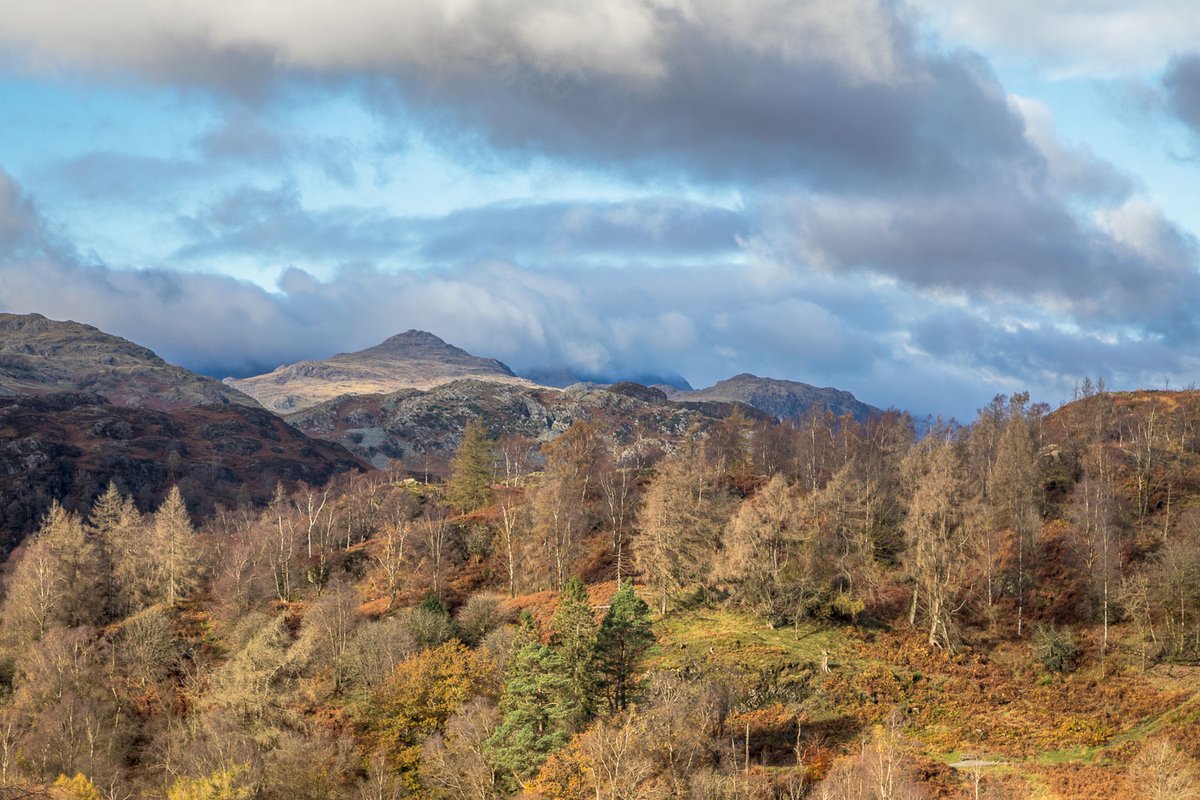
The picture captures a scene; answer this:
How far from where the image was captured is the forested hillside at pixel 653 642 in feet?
212

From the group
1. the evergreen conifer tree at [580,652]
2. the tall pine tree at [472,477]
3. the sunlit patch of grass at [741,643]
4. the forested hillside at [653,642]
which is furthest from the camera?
the tall pine tree at [472,477]

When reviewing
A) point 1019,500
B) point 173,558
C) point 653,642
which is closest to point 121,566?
point 173,558

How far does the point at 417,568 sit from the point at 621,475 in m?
35.7

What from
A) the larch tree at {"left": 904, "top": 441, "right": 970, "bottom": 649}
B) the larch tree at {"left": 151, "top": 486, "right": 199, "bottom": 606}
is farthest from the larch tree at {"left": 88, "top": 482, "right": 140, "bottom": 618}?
the larch tree at {"left": 904, "top": 441, "right": 970, "bottom": 649}

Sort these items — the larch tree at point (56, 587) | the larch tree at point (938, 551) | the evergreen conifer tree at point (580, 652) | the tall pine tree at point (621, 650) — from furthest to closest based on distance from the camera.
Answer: the larch tree at point (56, 587)
the larch tree at point (938, 551)
the tall pine tree at point (621, 650)
the evergreen conifer tree at point (580, 652)

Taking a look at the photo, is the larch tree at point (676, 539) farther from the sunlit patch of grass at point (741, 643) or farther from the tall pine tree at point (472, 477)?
the tall pine tree at point (472, 477)

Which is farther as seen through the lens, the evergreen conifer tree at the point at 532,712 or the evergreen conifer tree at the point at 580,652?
the evergreen conifer tree at the point at 580,652

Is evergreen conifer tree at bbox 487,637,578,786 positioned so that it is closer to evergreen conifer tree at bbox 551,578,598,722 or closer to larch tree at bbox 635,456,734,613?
evergreen conifer tree at bbox 551,578,598,722

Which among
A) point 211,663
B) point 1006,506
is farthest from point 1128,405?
point 211,663

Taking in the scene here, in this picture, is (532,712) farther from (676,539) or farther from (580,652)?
(676,539)

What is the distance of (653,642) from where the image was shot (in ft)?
263

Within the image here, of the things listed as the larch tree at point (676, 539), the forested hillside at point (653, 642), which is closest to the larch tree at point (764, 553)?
the forested hillside at point (653, 642)

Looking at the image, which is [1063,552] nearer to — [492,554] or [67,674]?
[492,554]

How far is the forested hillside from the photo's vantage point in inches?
2549
